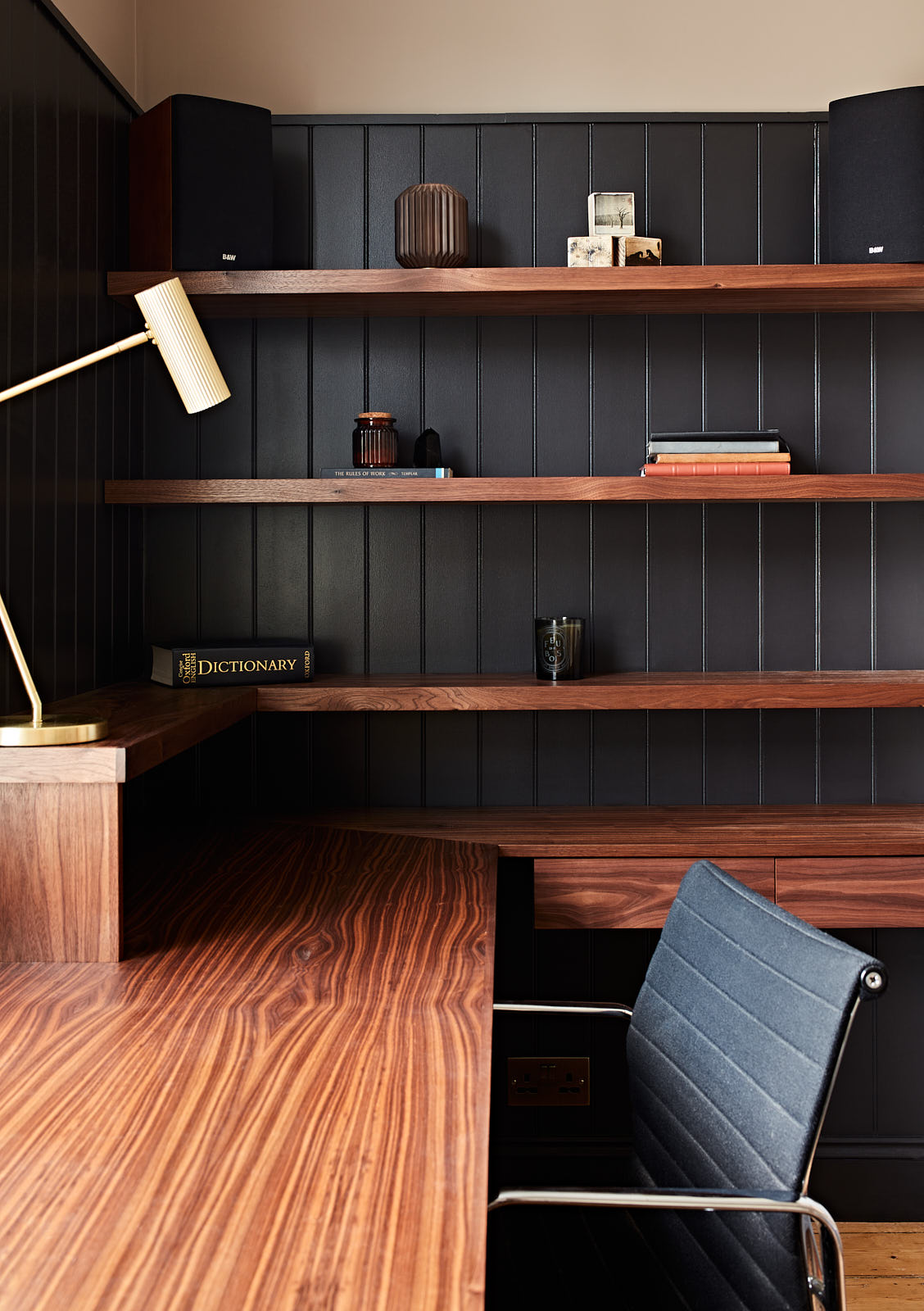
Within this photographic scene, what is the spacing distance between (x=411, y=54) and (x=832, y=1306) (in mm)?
2445

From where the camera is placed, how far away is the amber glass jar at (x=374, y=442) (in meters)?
2.25

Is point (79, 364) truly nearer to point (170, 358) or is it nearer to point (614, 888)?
point (170, 358)

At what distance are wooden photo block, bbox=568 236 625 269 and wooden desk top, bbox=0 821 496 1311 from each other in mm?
1344

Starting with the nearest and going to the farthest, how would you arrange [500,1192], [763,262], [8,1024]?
[500,1192] < [8,1024] < [763,262]

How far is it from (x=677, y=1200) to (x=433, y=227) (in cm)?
183

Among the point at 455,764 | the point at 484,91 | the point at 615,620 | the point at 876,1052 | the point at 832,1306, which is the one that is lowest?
the point at 876,1052

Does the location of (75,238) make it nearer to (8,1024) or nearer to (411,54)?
(411,54)

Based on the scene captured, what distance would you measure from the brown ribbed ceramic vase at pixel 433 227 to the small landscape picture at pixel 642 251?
340 millimetres

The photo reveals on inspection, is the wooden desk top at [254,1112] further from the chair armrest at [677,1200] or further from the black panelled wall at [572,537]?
the black panelled wall at [572,537]

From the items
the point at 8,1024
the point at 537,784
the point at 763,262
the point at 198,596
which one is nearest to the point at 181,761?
the point at 198,596

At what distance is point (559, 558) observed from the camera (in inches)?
94.9

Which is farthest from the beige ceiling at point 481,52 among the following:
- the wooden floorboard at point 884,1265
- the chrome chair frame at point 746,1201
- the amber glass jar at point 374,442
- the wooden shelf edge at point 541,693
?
the wooden floorboard at point 884,1265

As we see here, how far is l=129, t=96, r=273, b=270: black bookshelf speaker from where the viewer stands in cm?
212

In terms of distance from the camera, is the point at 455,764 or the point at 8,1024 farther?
the point at 455,764
